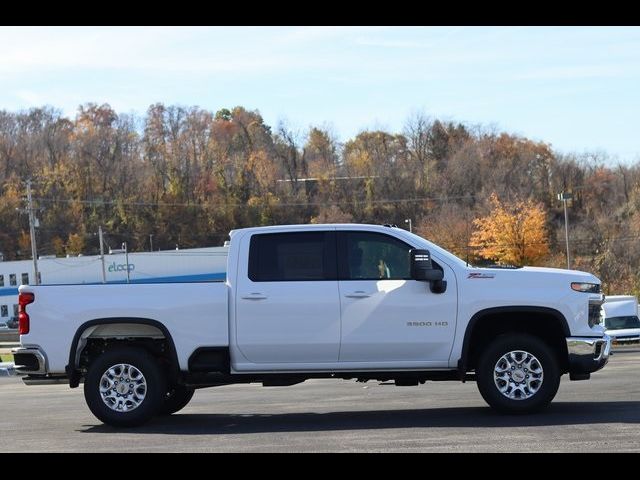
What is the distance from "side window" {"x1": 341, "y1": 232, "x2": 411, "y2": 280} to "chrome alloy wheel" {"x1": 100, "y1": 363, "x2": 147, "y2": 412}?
8.26 feet

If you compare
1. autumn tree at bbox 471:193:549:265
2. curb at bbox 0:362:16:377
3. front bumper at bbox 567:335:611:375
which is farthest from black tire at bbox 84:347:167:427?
autumn tree at bbox 471:193:549:265

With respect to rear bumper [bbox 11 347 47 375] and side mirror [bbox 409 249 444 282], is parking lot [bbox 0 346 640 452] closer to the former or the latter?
rear bumper [bbox 11 347 47 375]

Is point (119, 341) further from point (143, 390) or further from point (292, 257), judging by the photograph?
point (292, 257)

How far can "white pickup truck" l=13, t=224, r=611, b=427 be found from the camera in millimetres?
11023

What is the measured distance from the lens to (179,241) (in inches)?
4237

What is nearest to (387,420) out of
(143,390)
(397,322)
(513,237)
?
A: (397,322)

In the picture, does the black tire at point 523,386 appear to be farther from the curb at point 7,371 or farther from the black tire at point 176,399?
the curb at point 7,371

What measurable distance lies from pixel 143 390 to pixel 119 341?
0.65 metres

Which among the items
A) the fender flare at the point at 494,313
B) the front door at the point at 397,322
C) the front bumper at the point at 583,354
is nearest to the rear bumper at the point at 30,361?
the front door at the point at 397,322

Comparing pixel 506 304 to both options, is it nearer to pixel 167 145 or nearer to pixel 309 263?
pixel 309 263

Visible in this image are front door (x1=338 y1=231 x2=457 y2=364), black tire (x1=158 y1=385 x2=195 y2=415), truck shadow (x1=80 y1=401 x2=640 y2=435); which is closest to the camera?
truck shadow (x1=80 y1=401 x2=640 y2=435)

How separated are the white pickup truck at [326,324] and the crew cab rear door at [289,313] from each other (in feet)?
0.04

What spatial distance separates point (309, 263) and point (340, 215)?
92.3 meters
